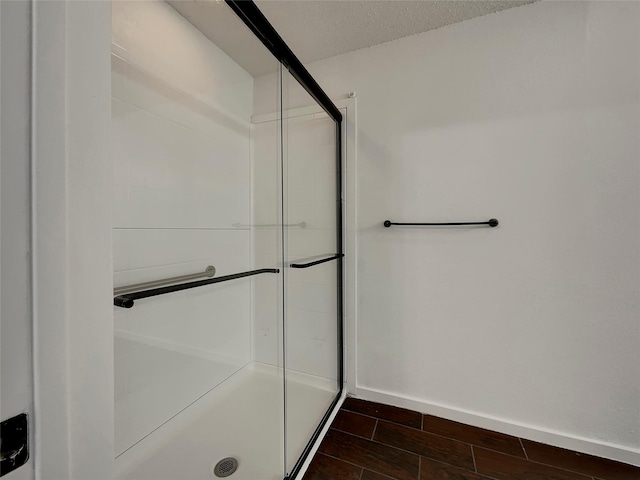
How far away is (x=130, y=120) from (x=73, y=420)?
1206 millimetres

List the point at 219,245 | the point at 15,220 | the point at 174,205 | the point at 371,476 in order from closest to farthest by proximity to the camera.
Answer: the point at 15,220 < the point at 371,476 < the point at 174,205 < the point at 219,245

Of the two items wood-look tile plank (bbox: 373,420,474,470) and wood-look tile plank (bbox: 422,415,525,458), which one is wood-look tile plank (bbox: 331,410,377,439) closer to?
wood-look tile plank (bbox: 373,420,474,470)

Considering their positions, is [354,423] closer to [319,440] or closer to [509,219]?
Result: [319,440]

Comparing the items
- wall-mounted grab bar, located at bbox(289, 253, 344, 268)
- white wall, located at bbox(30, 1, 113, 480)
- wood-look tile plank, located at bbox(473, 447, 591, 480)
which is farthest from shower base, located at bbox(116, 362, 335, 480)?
white wall, located at bbox(30, 1, 113, 480)

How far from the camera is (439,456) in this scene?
124 centimetres

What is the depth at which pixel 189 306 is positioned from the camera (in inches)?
56.7

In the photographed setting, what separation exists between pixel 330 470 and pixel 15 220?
1380 millimetres

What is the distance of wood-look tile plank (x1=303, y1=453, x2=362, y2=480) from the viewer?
3.70 ft

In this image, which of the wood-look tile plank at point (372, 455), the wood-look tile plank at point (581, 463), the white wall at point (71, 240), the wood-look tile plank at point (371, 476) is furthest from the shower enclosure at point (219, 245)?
the wood-look tile plank at point (581, 463)

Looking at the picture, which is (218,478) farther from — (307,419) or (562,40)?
(562,40)

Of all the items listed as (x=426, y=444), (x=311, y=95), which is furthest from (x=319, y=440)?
(x=311, y=95)

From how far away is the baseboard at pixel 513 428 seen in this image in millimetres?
1210

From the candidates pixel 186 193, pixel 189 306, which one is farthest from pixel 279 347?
pixel 186 193

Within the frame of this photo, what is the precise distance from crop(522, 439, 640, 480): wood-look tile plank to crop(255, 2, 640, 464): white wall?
4 cm
